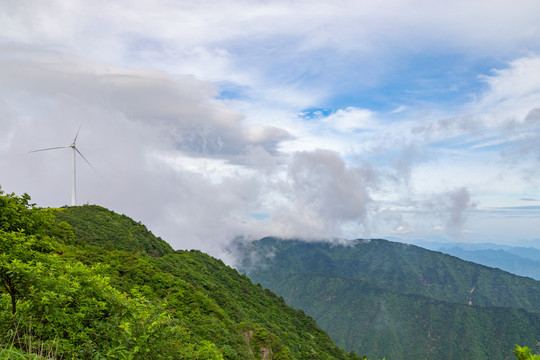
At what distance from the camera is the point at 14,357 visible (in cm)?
918

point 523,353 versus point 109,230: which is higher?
point 109,230

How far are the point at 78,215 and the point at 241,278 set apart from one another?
52.3m

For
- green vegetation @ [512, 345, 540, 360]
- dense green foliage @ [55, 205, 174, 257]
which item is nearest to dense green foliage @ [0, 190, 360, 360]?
green vegetation @ [512, 345, 540, 360]

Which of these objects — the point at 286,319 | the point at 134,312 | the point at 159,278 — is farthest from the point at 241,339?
the point at 286,319

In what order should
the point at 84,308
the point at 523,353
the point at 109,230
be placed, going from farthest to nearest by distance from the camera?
1. the point at 109,230
2. the point at 84,308
3. the point at 523,353

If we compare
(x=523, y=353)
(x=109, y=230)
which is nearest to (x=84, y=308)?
(x=523, y=353)

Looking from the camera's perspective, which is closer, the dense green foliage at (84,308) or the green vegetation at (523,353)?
the green vegetation at (523,353)

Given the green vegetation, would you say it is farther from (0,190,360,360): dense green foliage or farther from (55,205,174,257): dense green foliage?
(55,205,174,257): dense green foliage

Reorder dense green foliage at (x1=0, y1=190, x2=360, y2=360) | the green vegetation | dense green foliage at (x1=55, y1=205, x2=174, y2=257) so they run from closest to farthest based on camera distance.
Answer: the green vegetation, dense green foliage at (x1=0, y1=190, x2=360, y2=360), dense green foliage at (x1=55, y1=205, x2=174, y2=257)

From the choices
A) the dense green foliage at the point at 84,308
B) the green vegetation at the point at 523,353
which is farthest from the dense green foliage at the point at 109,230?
the green vegetation at the point at 523,353

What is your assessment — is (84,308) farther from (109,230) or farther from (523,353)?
(109,230)

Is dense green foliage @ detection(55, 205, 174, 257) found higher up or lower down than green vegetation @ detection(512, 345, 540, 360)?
higher up

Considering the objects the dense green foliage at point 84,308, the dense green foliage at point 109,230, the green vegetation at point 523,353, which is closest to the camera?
the green vegetation at point 523,353

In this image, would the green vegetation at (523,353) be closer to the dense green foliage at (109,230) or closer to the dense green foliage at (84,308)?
the dense green foliage at (84,308)
